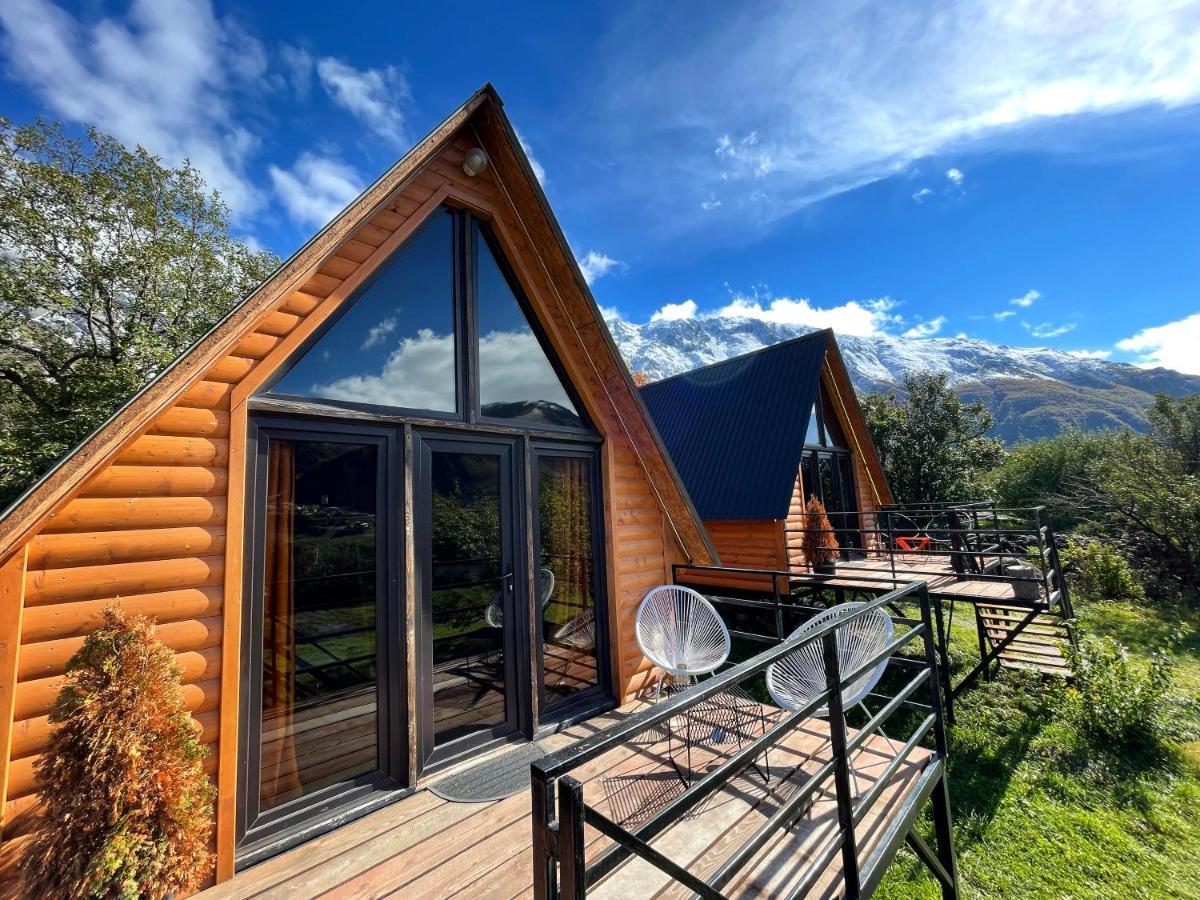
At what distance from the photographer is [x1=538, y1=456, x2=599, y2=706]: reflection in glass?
3.69m

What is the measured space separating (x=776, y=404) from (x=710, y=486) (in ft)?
7.72

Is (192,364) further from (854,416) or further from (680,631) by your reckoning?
(854,416)

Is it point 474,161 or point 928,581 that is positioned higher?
point 474,161

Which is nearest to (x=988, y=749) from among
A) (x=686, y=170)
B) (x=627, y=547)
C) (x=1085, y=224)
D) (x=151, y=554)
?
(x=627, y=547)

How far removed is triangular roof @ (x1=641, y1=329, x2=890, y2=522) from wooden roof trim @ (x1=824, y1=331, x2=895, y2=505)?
0.08 ft

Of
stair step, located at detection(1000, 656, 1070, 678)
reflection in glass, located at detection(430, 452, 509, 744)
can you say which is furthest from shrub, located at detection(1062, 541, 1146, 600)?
reflection in glass, located at detection(430, 452, 509, 744)

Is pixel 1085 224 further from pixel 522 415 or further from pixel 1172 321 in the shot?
pixel 1172 321

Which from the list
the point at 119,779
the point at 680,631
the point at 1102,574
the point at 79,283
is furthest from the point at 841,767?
the point at 79,283

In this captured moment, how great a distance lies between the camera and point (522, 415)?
3693 mm

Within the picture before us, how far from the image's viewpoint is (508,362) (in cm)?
371

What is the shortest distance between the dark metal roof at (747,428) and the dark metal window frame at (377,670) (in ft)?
22.8

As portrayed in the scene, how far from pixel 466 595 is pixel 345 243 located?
8.00 ft

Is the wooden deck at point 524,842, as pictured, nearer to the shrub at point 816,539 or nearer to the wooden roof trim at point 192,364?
the wooden roof trim at point 192,364

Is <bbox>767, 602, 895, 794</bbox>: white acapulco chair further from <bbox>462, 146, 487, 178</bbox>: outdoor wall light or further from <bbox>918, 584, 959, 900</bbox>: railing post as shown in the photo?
<bbox>462, 146, 487, 178</bbox>: outdoor wall light
